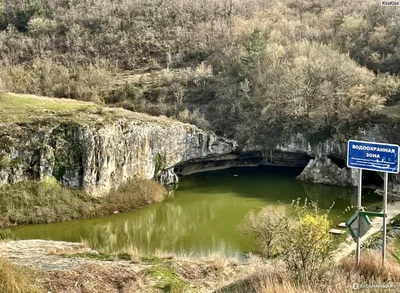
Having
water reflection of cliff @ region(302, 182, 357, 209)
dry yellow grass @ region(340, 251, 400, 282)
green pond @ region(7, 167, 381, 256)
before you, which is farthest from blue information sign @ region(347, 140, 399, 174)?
water reflection of cliff @ region(302, 182, 357, 209)

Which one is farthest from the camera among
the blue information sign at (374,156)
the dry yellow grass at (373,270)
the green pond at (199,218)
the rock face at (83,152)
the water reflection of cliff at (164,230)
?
the rock face at (83,152)

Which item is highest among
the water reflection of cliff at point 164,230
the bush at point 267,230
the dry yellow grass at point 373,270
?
the dry yellow grass at point 373,270

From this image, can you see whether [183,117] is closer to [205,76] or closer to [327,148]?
[205,76]

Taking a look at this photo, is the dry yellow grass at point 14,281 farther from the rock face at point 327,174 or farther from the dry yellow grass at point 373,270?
the rock face at point 327,174

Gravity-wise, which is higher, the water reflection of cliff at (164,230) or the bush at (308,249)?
the bush at (308,249)

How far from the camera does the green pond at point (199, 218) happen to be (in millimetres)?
27453

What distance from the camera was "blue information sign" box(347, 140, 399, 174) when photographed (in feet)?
31.5

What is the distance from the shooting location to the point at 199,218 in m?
33.8

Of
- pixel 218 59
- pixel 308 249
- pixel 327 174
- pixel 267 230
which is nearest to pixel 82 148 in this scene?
pixel 267 230

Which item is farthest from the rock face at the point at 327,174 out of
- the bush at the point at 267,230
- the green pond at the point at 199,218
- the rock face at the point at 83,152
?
the bush at the point at 267,230

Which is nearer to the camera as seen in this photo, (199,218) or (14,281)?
(14,281)

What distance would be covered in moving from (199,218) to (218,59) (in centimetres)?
3742

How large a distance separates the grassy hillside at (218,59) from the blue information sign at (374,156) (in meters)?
35.8

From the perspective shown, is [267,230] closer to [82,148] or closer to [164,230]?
[164,230]
